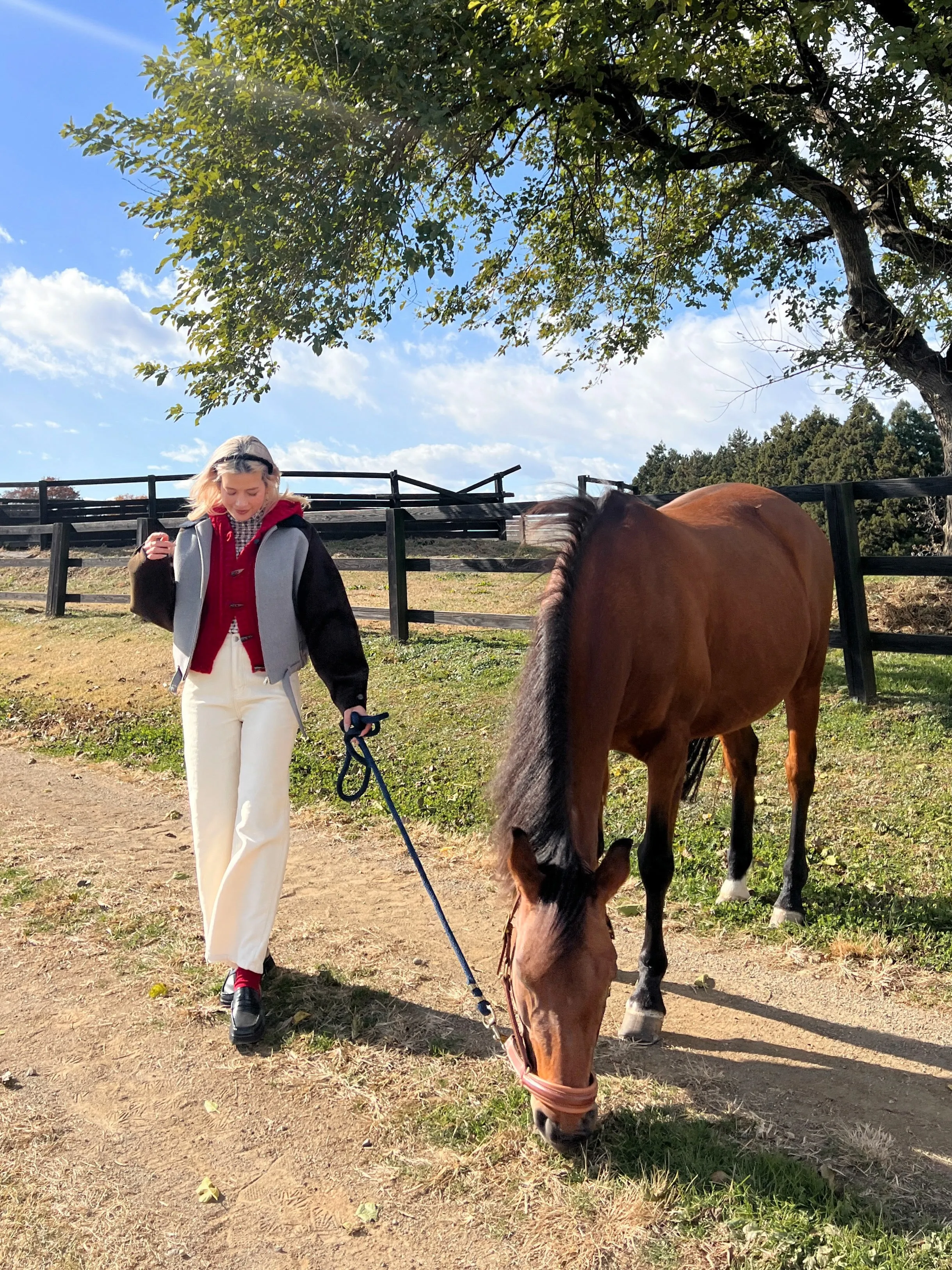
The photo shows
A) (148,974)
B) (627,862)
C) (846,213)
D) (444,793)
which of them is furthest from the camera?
(846,213)

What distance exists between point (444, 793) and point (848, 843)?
8.59ft

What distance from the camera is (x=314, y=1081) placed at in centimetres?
288

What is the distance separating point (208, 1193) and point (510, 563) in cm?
667

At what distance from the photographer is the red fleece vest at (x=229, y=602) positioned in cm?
328

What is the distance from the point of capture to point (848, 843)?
4.82 metres

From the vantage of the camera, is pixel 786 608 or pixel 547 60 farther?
pixel 547 60

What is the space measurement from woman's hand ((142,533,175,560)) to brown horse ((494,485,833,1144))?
5.09ft

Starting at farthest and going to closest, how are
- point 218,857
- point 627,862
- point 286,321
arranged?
1. point 286,321
2. point 218,857
3. point 627,862

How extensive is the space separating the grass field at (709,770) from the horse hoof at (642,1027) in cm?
105

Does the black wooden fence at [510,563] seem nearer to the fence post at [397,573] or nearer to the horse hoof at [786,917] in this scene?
the fence post at [397,573]

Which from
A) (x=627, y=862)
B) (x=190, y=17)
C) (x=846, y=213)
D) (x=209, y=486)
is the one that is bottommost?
(x=627, y=862)

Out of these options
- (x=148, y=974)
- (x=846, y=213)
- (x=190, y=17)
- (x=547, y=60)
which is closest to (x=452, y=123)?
(x=547, y=60)

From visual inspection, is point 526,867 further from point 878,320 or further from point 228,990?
point 878,320

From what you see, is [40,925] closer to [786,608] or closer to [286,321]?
[786,608]
